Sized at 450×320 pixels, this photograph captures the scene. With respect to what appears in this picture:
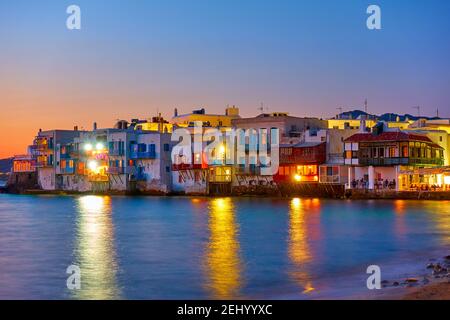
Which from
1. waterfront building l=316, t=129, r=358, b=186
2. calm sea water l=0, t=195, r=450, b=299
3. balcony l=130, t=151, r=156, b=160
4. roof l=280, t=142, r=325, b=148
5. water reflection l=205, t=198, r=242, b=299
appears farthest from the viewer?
balcony l=130, t=151, r=156, b=160

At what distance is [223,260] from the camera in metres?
25.7

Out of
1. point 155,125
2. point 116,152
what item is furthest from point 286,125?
point 155,125

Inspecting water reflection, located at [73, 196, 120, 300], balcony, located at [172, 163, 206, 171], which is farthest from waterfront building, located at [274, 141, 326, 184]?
water reflection, located at [73, 196, 120, 300]

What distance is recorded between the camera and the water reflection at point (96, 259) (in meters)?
19.5

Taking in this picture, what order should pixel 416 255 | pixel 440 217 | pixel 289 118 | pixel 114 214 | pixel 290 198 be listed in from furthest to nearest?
pixel 289 118 < pixel 290 198 < pixel 114 214 < pixel 440 217 < pixel 416 255

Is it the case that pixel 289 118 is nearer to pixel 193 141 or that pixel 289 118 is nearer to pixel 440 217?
pixel 193 141

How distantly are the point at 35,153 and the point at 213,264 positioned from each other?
80.1m

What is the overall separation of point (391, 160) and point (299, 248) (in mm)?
34290

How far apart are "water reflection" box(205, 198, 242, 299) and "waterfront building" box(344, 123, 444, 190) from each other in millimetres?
22086

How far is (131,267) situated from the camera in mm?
24250

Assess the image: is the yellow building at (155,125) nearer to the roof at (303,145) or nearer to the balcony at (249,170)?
the balcony at (249,170)

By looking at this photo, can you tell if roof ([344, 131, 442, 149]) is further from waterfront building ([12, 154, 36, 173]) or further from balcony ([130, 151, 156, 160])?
waterfront building ([12, 154, 36, 173])

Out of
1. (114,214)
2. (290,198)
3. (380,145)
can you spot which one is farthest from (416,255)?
(290,198)

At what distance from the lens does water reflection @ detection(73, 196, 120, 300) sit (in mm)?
19469
